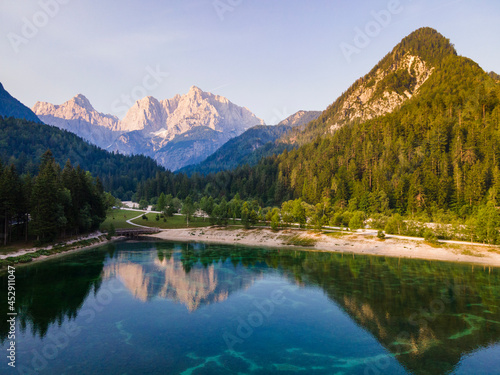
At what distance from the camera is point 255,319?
38.0 m

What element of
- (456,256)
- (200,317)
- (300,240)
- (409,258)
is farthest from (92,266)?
(456,256)

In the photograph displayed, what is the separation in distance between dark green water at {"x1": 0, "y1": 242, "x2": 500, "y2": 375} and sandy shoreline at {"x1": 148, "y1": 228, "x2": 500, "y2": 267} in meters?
8.27

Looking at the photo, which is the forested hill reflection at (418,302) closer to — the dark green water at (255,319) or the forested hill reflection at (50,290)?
the dark green water at (255,319)

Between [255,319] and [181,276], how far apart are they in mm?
25968

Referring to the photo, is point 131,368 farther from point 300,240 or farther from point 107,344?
point 300,240

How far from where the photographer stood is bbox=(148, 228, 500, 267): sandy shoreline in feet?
238

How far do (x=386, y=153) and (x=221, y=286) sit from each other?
12442 cm

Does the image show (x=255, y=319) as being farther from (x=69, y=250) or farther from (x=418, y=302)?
(x=69, y=250)

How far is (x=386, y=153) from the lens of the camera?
145625 millimetres

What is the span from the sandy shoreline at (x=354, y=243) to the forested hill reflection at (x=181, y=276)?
93.3 feet

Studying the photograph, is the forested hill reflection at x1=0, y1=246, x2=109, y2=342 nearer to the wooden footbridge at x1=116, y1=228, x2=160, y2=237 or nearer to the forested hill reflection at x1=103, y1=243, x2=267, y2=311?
the forested hill reflection at x1=103, y1=243, x2=267, y2=311

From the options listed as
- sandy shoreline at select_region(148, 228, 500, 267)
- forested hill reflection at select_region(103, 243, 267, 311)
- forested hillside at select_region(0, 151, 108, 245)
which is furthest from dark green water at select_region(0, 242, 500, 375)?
forested hillside at select_region(0, 151, 108, 245)

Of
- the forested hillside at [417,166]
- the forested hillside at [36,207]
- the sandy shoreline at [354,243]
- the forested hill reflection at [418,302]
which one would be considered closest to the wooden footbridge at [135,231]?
the sandy shoreline at [354,243]

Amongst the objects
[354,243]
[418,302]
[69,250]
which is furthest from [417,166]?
[69,250]
